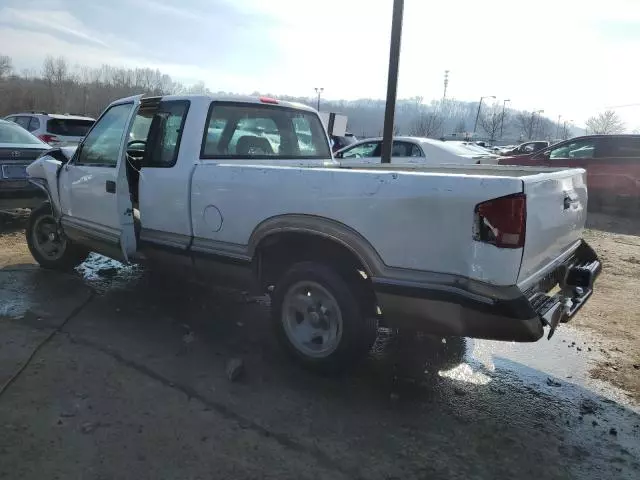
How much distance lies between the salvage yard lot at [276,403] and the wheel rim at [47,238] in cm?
104

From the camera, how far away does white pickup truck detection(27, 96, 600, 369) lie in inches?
112

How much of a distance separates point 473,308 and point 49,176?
5.00 meters

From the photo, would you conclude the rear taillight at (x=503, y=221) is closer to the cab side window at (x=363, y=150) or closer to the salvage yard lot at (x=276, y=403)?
the salvage yard lot at (x=276, y=403)

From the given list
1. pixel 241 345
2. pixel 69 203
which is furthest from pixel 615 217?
pixel 69 203

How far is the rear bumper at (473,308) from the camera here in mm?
2803

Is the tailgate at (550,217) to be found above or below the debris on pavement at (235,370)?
above

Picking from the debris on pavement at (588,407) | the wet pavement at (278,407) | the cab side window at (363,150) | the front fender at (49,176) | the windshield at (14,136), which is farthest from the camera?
the cab side window at (363,150)

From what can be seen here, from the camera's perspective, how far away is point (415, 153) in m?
11.5

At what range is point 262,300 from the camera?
17.8ft

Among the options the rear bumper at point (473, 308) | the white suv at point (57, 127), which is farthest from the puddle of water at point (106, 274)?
the white suv at point (57, 127)

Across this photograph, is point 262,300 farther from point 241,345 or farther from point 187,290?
point 241,345

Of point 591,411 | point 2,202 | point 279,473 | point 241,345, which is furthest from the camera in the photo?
point 2,202

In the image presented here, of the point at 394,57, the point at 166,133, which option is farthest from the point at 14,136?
the point at 394,57

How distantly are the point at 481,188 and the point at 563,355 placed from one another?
228 cm
